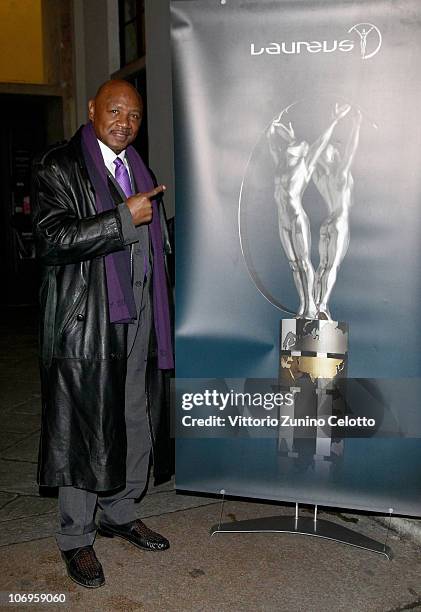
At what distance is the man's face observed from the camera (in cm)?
319

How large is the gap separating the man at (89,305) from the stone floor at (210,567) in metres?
0.16

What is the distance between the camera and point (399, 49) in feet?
9.77

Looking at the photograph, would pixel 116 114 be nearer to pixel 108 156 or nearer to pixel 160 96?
pixel 108 156

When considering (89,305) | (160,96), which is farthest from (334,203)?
(160,96)

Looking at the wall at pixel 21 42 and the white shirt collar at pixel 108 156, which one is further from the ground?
the wall at pixel 21 42

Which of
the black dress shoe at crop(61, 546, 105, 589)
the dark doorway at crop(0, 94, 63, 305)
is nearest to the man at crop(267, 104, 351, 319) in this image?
the black dress shoe at crop(61, 546, 105, 589)

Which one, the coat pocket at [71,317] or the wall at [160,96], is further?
the wall at [160,96]

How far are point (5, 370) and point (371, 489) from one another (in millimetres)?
5297

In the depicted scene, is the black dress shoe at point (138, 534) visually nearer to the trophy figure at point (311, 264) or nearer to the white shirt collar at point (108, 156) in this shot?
the trophy figure at point (311, 264)

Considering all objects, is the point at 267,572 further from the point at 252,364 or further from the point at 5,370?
the point at 5,370

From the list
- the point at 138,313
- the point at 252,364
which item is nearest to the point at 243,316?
the point at 252,364

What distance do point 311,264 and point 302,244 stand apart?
0.09 meters

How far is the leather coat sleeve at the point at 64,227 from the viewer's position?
3.04 meters

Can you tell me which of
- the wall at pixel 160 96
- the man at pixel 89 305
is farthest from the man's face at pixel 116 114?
the wall at pixel 160 96
